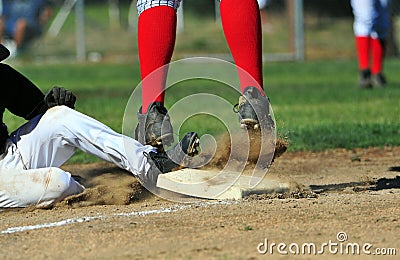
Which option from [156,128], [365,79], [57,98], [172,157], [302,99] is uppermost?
[57,98]

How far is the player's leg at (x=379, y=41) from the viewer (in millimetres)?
10648

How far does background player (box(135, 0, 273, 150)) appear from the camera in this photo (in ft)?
13.4

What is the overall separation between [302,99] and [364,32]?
1.49 m

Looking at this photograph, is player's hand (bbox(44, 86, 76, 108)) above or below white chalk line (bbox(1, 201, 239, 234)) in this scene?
above

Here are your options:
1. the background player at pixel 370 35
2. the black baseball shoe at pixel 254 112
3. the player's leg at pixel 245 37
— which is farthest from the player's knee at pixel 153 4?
the background player at pixel 370 35

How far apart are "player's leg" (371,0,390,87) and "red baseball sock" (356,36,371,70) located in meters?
0.22

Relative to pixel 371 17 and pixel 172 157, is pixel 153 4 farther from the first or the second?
pixel 371 17

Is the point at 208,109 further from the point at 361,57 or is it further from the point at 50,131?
the point at 50,131

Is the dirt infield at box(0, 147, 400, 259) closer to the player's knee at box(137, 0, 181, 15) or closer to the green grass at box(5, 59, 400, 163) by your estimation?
the green grass at box(5, 59, 400, 163)

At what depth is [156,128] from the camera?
13.1 ft

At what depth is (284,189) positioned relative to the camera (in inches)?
161

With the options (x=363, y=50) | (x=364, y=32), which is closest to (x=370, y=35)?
(x=364, y=32)

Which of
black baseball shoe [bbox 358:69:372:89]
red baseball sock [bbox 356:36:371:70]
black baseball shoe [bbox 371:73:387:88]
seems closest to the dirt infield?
red baseball sock [bbox 356:36:371:70]

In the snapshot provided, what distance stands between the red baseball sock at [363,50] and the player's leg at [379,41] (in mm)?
218
